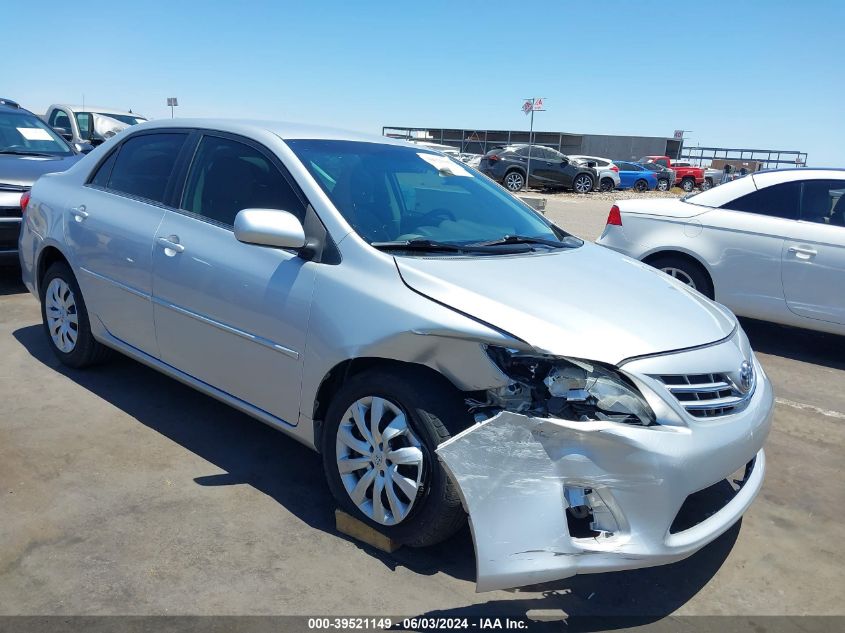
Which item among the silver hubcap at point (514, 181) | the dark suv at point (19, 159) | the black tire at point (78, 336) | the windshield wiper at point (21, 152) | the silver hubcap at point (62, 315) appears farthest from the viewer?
the silver hubcap at point (514, 181)

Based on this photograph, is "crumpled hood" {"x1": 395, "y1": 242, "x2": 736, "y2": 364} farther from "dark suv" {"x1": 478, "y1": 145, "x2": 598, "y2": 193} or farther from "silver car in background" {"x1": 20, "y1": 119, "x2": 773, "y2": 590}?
"dark suv" {"x1": 478, "y1": 145, "x2": 598, "y2": 193}

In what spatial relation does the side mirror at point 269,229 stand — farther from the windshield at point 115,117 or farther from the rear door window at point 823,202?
the windshield at point 115,117

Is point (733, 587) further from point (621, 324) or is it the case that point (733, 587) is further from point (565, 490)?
point (621, 324)

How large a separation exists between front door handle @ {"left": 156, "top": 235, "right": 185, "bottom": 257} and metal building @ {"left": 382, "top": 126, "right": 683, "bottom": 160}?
167 ft

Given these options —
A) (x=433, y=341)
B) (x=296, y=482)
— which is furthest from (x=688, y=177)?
(x=433, y=341)

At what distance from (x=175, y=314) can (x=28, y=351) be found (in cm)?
224

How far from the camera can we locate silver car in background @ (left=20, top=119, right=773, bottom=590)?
244cm

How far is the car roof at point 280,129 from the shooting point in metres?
3.77

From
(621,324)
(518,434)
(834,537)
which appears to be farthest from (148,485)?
(834,537)

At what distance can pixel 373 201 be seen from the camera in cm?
349

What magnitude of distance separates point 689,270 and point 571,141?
50852mm

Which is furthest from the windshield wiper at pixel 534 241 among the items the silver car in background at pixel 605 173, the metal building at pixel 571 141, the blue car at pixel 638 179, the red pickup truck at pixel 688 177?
the metal building at pixel 571 141

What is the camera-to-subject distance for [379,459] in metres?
2.90

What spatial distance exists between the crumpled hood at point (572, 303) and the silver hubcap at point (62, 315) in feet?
9.01
